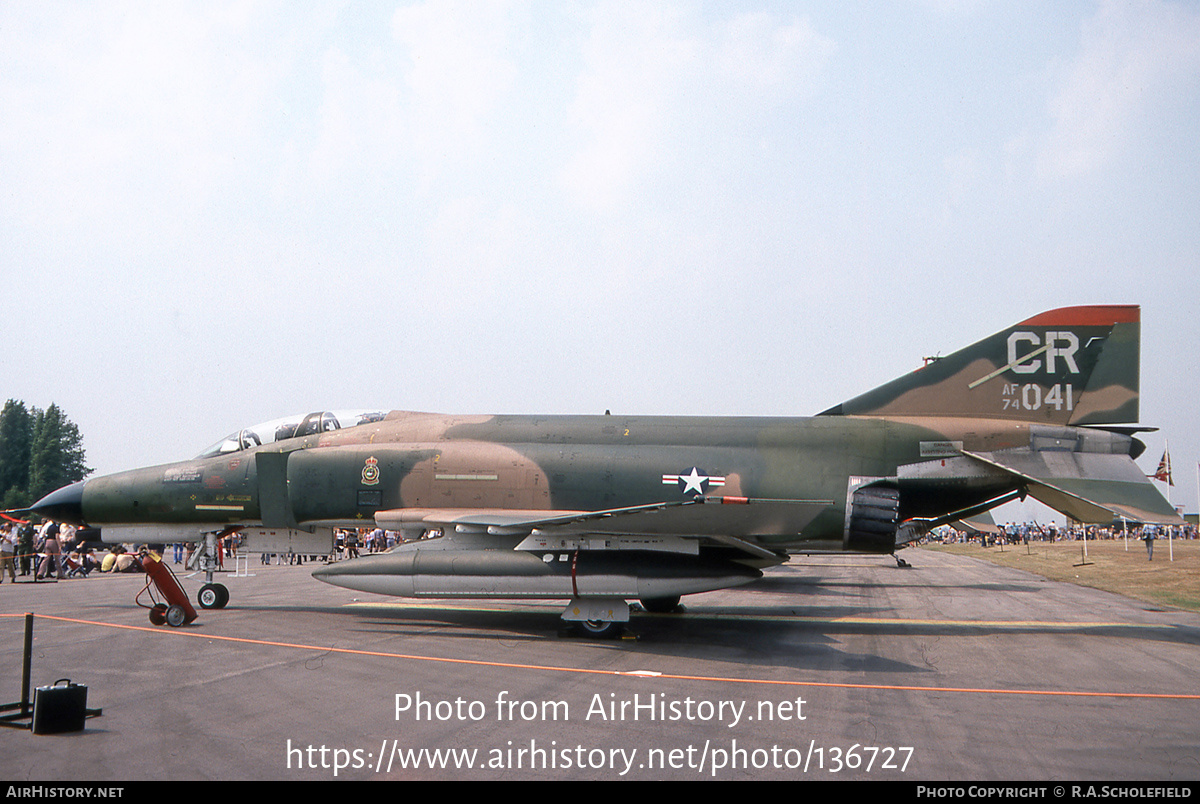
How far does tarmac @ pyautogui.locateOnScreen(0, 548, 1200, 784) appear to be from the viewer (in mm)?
5246

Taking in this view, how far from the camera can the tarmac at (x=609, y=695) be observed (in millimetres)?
5246

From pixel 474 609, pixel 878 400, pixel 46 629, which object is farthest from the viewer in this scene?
pixel 474 609

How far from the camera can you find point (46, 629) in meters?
11.1

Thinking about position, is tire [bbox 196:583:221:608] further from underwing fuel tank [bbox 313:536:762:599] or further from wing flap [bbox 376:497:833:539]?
wing flap [bbox 376:497:833:539]

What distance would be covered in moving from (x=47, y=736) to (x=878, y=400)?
11.4 metres

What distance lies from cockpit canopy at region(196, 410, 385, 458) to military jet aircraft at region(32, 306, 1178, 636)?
1.04ft

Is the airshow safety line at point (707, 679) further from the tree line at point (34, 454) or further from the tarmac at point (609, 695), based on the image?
the tree line at point (34, 454)

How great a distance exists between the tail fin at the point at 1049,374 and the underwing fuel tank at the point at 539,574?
440cm

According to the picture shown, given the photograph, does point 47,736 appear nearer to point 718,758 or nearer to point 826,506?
point 718,758

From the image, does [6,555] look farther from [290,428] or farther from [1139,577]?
[1139,577]

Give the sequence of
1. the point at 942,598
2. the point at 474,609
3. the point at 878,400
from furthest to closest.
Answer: the point at 942,598 < the point at 474,609 < the point at 878,400

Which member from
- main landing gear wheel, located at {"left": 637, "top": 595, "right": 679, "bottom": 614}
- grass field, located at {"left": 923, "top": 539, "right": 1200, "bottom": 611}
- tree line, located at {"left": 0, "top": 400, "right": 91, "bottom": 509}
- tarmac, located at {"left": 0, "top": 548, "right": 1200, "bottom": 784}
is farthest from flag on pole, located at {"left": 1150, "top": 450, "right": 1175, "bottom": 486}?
tree line, located at {"left": 0, "top": 400, "right": 91, "bottom": 509}

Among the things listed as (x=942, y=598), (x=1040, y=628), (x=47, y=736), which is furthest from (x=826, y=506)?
(x=47, y=736)

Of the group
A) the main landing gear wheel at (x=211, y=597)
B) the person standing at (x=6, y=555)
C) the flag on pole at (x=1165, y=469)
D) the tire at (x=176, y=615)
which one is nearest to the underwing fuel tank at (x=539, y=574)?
the tire at (x=176, y=615)
